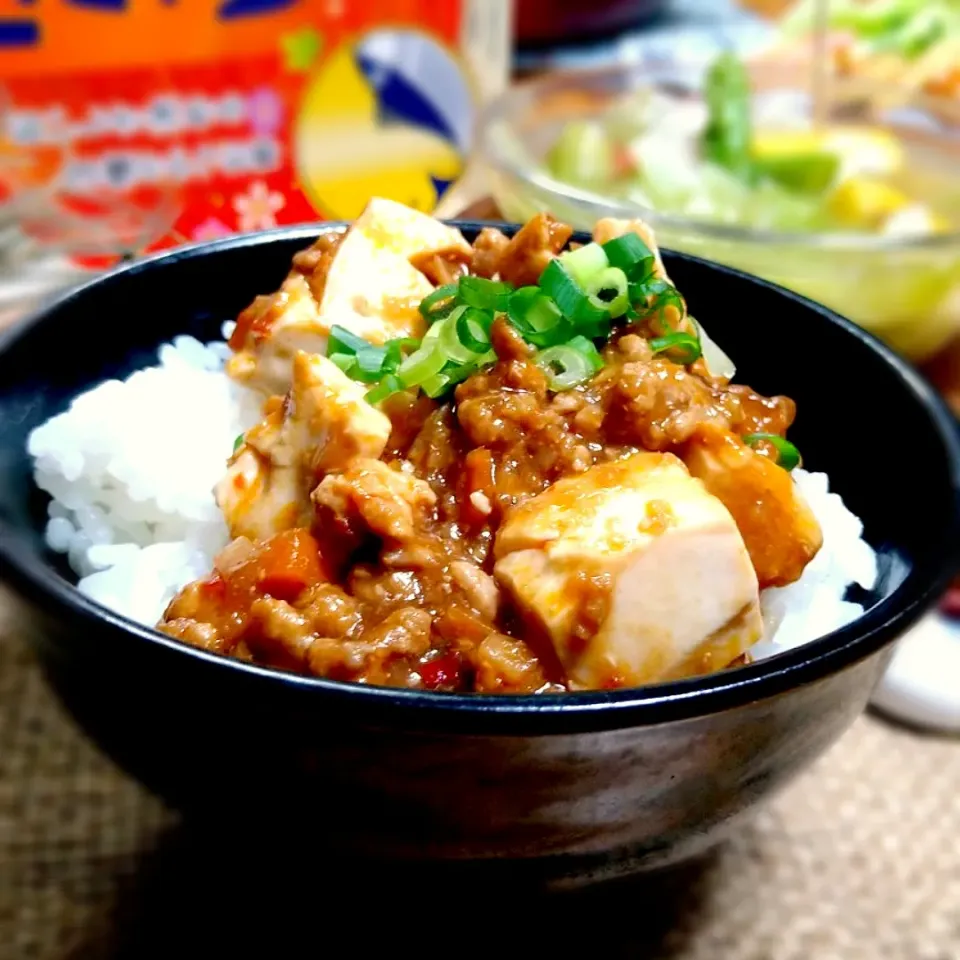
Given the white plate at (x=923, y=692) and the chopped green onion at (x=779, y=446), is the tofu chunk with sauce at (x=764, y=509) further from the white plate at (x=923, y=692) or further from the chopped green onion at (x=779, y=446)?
the white plate at (x=923, y=692)

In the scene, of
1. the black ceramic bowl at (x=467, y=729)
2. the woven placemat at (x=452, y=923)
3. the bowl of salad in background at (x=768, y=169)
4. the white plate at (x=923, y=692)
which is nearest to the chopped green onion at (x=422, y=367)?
the black ceramic bowl at (x=467, y=729)

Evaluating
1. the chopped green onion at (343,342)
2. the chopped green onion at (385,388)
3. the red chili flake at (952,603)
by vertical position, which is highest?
the chopped green onion at (343,342)

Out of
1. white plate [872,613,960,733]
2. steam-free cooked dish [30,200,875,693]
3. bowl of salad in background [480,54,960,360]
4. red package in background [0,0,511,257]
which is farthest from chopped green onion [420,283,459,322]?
red package in background [0,0,511,257]

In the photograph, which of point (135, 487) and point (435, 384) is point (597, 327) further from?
point (135, 487)

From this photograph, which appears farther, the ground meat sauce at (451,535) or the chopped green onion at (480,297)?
the chopped green onion at (480,297)

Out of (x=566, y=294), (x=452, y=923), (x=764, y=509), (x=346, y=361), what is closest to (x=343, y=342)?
(x=346, y=361)

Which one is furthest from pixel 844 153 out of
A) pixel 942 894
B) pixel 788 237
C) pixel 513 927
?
pixel 513 927
